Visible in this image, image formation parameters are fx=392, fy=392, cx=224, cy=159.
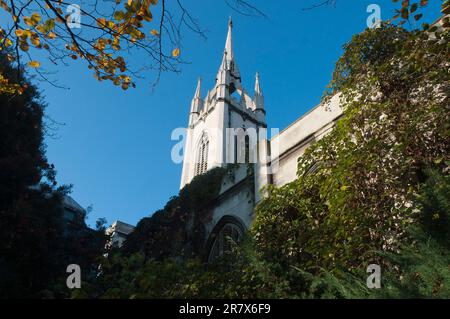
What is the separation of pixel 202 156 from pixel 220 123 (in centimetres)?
340

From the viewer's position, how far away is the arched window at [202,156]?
34219 millimetres

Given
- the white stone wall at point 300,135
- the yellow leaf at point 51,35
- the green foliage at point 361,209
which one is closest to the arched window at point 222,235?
the white stone wall at point 300,135

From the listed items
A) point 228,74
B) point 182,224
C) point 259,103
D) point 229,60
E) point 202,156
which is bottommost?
point 182,224

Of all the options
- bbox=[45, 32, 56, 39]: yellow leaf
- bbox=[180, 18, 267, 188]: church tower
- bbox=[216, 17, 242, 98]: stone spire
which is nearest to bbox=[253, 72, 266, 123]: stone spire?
bbox=[180, 18, 267, 188]: church tower

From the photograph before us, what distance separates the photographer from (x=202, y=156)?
35.5 m

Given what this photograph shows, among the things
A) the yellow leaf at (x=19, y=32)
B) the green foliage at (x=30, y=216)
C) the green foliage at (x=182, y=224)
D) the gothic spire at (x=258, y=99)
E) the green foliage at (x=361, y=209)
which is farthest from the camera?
the gothic spire at (x=258, y=99)

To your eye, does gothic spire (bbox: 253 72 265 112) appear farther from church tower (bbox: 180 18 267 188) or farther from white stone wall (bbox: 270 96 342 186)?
white stone wall (bbox: 270 96 342 186)

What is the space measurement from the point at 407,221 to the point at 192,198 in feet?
33.3

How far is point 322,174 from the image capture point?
29.0ft

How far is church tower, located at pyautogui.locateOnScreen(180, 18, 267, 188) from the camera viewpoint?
33.7m

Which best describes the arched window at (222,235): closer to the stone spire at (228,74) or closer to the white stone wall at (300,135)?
the white stone wall at (300,135)

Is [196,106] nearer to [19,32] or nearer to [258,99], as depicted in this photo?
[258,99]

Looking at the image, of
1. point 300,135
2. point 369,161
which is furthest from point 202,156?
point 369,161

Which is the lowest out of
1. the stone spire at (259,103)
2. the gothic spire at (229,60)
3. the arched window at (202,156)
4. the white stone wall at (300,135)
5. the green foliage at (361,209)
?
the green foliage at (361,209)
